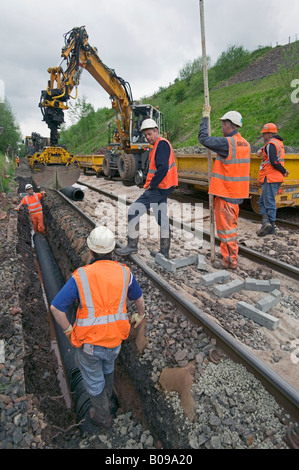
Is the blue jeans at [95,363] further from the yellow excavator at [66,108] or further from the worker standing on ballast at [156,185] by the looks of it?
the yellow excavator at [66,108]

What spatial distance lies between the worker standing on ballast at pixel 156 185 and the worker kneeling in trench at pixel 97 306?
2.10 m

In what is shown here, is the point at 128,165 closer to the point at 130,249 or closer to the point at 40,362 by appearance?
the point at 130,249

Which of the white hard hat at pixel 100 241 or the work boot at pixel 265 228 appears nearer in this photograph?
the white hard hat at pixel 100 241

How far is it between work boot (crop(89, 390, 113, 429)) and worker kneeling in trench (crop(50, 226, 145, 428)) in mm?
Result: 102

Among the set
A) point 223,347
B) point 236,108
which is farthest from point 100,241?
point 236,108

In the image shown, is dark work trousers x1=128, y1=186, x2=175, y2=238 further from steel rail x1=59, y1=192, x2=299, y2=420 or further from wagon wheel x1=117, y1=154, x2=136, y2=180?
wagon wheel x1=117, y1=154, x2=136, y2=180

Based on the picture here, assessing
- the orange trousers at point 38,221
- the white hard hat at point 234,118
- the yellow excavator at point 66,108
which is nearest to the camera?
the white hard hat at point 234,118

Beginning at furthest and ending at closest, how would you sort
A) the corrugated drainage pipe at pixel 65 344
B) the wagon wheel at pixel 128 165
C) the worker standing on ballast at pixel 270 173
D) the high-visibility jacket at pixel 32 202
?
the wagon wheel at pixel 128 165 → the high-visibility jacket at pixel 32 202 → the worker standing on ballast at pixel 270 173 → the corrugated drainage pipe at pixel 65 344

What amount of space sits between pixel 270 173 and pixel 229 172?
2.14 metres

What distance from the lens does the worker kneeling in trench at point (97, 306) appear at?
2.22 metres

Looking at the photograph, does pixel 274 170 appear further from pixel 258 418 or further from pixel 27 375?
pixel 27 375

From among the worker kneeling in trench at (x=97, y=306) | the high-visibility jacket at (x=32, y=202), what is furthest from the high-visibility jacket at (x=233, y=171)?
the high-visibility jacket at (x=32, y=202)

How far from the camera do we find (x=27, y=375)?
3.20 meters

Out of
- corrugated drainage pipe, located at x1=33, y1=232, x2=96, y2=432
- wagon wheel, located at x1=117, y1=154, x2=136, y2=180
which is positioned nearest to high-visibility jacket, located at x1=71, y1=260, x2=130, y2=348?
corrugated drainage pipe, located at x1=33, y1=232, x2=96, y2=432
